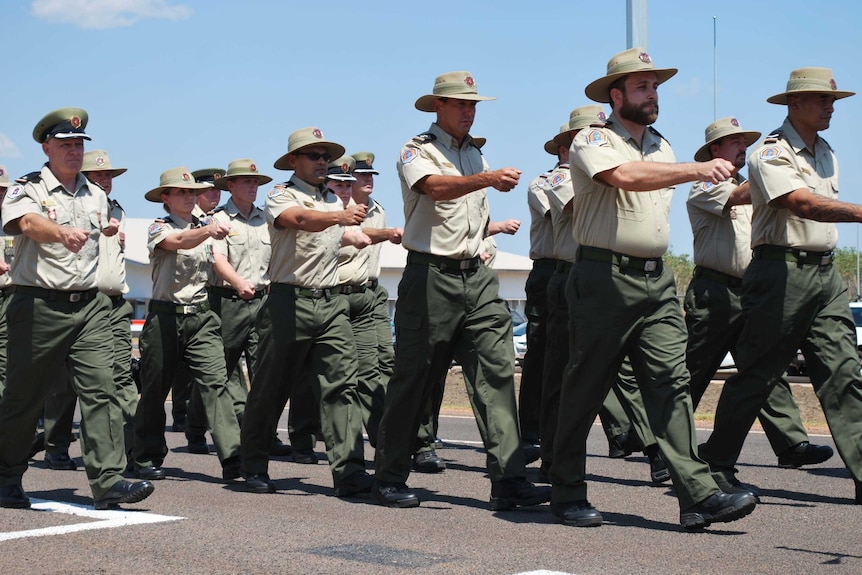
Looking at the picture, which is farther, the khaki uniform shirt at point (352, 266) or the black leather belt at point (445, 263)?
the khaki uniform shirt at point (352, 266)

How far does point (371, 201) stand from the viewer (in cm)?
1227

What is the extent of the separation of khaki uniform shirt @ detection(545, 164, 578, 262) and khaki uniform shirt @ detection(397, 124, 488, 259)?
1.43 metres

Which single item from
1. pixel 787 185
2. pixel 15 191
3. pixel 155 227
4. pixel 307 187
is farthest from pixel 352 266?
pixel 787 185

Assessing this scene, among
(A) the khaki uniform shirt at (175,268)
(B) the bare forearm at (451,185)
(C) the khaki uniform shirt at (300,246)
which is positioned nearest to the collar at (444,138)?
(B) the bare forearm at (451,185)

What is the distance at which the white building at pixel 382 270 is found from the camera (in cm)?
6475

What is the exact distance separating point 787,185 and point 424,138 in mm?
2129

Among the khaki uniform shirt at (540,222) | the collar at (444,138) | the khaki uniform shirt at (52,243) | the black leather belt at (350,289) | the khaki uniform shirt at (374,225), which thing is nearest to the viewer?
the khaki uniform shirt at (52,243)

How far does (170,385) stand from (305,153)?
7.48ft

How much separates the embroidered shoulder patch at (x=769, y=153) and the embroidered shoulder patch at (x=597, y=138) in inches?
48.0

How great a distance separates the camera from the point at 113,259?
33.0 ft

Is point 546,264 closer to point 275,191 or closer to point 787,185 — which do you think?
point 275,191

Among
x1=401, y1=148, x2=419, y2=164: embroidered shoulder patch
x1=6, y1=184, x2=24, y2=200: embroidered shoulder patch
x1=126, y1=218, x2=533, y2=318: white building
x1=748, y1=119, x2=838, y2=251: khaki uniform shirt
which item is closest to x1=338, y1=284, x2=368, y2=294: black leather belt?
x1=401, y1=148, x2=419, y2=164: embroidered shoulder patch

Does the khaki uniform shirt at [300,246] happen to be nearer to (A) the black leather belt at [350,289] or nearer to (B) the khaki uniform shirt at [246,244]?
(A) the black leather belt at [350,289]

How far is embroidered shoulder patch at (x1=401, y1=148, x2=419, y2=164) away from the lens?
25.7 feet
